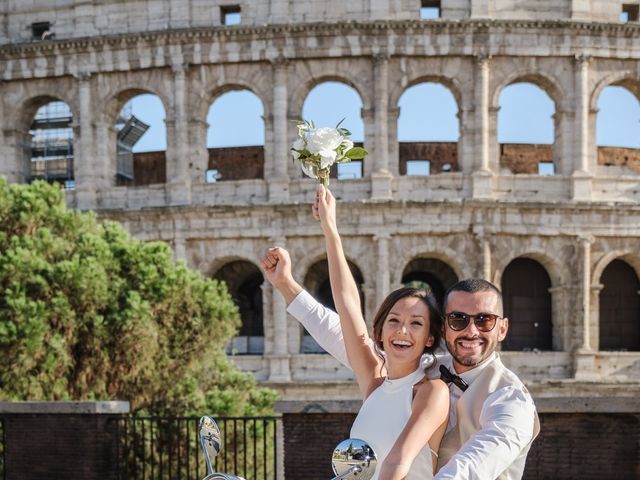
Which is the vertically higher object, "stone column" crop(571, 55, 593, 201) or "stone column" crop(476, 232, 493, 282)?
"stone column" crop(571, 55, 593, 201)

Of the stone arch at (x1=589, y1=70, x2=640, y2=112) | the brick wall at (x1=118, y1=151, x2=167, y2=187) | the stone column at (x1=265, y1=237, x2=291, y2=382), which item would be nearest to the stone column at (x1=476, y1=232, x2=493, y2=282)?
the stone arch at (x1=589, y1=70, x2=640, y2=112)

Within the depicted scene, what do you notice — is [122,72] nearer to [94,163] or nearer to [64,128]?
[94,163]

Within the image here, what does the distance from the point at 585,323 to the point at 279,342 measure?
344 inches

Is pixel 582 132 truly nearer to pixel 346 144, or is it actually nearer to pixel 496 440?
pixel 346 144

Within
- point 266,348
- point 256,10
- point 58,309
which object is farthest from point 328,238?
point 256,10

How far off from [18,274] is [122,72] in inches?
484

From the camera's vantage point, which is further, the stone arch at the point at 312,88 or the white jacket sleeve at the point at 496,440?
the stone arch at the point at 312,88

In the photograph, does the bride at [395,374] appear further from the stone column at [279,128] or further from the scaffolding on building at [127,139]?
the scaffolding on building at [127,139]

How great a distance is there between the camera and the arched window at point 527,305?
80.2 ft

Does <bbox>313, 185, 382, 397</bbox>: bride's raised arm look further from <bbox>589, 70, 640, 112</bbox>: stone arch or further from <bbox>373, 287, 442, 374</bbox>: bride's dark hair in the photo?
<bbox>589, 70, 640, 112</bbox>: stone arch

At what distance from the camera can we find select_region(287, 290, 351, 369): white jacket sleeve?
13.1 feet

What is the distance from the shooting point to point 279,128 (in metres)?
23.9

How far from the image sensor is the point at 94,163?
24812 mm

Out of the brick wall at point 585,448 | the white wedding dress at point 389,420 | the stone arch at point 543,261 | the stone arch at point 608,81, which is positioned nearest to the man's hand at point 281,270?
the white wedding dress at point 389,420
